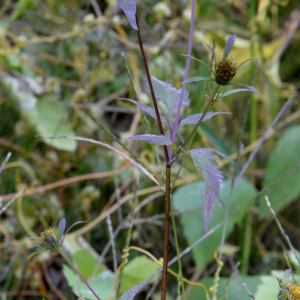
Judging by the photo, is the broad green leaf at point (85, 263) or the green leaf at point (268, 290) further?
the broad green leaf at point (85, 263)

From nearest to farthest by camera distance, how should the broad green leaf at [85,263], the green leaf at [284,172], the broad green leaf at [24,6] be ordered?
the broad green leaf at [85,263] < the green leaf at [284,172] < the broad green leaf at [24,6]

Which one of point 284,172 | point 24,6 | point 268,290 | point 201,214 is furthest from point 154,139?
point 24,6

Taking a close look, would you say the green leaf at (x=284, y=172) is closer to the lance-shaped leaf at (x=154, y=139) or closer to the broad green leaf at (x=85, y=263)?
the broad green leaf at (x=85, y=263)

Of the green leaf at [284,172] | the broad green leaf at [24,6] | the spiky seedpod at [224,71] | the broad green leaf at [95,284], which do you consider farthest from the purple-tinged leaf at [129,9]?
the broad green leaf at [24,6]

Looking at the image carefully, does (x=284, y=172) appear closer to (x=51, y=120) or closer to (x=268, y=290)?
(x=268, y=290)

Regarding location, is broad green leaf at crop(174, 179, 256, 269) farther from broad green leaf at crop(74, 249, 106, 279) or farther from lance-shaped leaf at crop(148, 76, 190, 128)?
lance-shaped leaf at crop(148, 76, 190, 128)

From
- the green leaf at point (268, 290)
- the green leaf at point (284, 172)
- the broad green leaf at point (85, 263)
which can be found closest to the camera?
the green leaf at point (268, 290)
